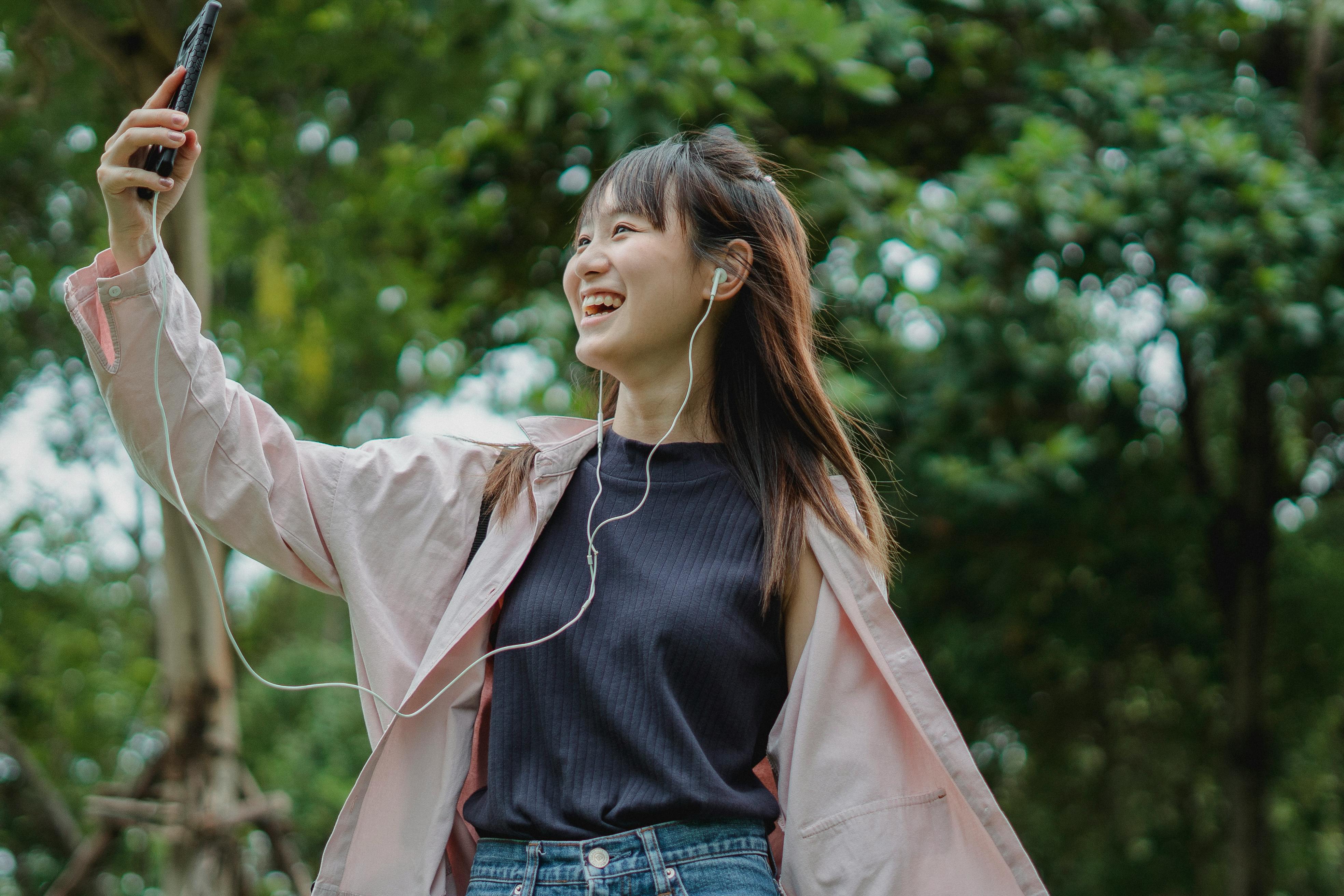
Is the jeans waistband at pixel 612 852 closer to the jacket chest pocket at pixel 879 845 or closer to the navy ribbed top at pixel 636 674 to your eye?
the navy ribbed top at pixel 636 674

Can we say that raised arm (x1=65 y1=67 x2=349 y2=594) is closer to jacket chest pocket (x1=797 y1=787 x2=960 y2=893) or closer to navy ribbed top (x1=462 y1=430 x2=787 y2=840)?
navy ribbed top (x1=462 y1=430 x2=787 y2=840)

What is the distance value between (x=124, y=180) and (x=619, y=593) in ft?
2.70

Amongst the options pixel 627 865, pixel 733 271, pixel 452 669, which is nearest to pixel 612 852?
pixel 627 865

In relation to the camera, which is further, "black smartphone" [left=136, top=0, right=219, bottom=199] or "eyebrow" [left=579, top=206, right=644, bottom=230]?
"eyebrow" [left=579, top=206, right=644, bottom=230]

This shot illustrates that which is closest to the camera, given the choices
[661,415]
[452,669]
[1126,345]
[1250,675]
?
[452,669]

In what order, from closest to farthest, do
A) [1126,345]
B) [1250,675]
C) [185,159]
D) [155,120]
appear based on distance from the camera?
1. [155,120]
2. [185,159]
3. [1126,345]
4. [1250,675]

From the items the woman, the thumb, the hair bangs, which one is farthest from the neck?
the thumb

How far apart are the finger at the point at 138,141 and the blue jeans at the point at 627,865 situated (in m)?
0.98

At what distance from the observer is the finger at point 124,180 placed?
1.51 metres

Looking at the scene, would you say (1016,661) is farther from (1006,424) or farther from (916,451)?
(916,451)

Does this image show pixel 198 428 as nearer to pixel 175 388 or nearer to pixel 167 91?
pixel 175 388

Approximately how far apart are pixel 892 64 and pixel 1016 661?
4.02 meters

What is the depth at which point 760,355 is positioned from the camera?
6.73ft

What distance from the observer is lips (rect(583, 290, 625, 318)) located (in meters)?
1.89
